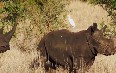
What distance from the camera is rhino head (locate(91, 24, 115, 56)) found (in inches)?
386

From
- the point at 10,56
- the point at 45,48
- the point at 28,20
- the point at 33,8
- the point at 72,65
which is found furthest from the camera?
the point at 28,20

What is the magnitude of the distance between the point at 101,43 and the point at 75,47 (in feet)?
2.20

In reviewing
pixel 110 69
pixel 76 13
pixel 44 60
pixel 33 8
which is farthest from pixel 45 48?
pixel 76 13

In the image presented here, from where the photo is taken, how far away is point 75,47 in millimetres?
10156

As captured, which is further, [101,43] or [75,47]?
[75,47]

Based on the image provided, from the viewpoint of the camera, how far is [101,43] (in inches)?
390

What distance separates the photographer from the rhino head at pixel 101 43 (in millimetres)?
9797

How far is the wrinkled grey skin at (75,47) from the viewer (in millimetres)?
9914

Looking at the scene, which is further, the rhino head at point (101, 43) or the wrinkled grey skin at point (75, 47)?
the wrinkled grey skin at point (75, 47)

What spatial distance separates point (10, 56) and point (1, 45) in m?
3.17

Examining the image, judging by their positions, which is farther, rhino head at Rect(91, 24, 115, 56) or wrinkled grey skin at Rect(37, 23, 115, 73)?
wrinkled grey skin at Rect(37, 23, 115, 73)

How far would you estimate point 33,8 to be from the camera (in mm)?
15242

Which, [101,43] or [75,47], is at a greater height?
[101,43]

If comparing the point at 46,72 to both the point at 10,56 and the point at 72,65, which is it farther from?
the point at 10,56
